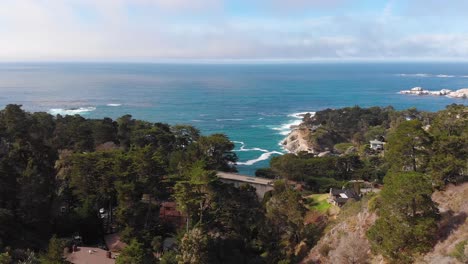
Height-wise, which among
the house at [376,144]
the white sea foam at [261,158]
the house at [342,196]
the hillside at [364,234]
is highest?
the hillside at [364,234]

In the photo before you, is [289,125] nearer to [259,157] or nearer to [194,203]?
[259,157]

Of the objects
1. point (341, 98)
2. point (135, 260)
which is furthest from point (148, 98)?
point (135, 260)

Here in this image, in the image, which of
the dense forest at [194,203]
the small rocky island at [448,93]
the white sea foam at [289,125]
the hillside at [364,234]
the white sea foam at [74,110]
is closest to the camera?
the hillside at [364,234]

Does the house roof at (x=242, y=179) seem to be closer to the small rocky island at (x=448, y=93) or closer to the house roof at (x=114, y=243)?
the house roof at (x=114, y=243)

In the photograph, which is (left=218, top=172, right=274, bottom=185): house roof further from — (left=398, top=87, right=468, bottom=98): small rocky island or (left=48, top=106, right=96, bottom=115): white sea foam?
(left=398, top=87, right=468, bottom=98): small rocky island

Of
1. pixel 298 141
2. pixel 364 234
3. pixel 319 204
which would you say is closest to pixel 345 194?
pixel 319 204

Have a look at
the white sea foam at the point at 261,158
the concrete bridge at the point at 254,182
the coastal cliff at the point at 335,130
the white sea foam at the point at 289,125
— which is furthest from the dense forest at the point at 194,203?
the white sea foam at the point at 289,125

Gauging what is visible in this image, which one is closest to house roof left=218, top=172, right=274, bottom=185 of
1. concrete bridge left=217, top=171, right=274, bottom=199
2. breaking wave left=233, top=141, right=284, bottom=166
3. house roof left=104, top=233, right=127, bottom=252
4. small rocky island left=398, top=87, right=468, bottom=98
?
concrete bridge left=217, top=171, right=274, bottom=199
